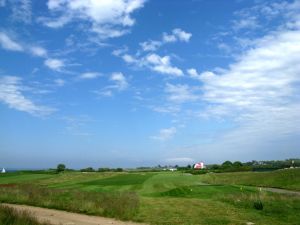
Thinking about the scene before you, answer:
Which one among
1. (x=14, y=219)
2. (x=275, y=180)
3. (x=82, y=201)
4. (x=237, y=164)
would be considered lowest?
(x=14, y=219)

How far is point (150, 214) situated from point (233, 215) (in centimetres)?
464

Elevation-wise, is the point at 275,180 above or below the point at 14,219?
above

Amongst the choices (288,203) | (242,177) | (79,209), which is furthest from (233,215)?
(242,177)

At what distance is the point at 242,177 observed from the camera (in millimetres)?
80375

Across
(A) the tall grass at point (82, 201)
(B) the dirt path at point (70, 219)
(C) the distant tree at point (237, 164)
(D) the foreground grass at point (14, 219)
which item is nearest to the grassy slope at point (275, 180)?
(A) the tall grass at point (82, 201)

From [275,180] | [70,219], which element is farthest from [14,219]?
[275,180]

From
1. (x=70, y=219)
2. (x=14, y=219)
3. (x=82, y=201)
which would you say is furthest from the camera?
(x=82, y=201)

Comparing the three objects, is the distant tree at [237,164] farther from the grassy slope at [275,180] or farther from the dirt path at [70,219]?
the dirt path at [70,219]

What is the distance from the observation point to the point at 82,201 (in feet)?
87.9

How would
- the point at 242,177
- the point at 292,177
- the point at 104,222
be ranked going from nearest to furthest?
the point at 104,222 < the point at 292,177 < the point at 242,177

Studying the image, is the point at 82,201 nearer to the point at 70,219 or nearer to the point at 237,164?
the point at 70,219

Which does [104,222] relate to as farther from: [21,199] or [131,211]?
[21,199]

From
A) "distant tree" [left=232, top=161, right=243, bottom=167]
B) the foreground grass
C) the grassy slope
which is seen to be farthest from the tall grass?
"distant tree" [left=232, top=161, right=243, bottom=167]

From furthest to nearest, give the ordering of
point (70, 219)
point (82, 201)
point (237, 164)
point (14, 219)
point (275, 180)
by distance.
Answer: point (237, 164) < point (275, 180) < point (82, 201) < point (70, 219) < point (14, 219)
